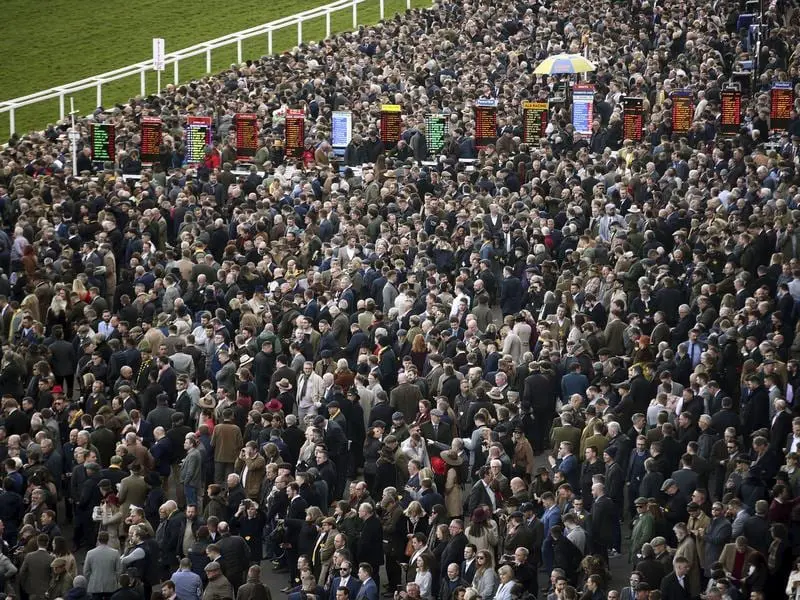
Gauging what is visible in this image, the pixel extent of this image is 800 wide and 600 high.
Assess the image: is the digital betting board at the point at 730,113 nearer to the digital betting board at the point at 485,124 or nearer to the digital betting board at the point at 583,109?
the digital betting board at the point at 583,109

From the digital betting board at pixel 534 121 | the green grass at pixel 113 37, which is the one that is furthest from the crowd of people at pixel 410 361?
the green grass at pixel 113 37

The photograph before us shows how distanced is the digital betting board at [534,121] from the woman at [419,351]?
34.9ft

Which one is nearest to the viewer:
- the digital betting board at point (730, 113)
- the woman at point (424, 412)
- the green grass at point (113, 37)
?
the woman at point (424, 412)

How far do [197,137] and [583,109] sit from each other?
7610mm

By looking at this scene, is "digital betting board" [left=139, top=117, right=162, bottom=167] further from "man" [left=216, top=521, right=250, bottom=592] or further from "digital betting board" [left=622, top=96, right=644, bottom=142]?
"man" [left=216, top=521, right=250, bottom=592]

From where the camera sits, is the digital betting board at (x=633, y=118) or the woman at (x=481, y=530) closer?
the woman at (x=481, y=530)

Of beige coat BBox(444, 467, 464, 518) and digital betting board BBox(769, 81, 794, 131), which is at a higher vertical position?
digital betting board BBox(769, 81, 794, 131)

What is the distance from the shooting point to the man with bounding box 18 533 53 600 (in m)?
17.8

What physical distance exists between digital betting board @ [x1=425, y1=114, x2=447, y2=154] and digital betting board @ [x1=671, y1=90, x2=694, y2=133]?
4.44m

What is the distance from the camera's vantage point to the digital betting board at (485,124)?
32.2 m

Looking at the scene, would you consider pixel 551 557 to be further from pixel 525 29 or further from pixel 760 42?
pixel 525 29

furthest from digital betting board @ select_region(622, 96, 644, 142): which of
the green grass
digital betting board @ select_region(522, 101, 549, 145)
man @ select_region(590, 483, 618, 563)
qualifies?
the green grass

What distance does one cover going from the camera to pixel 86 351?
76.1ft

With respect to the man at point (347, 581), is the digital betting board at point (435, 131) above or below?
above
